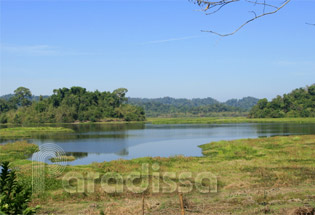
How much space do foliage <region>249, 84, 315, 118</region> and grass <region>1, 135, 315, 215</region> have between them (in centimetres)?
9833

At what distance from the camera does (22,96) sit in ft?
477

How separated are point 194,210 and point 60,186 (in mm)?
8089

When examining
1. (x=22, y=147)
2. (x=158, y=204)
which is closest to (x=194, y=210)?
(x=158, y=204)

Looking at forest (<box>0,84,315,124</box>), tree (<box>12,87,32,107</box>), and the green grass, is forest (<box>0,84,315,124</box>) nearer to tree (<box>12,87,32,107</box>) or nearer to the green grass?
tree (<box>12,87,32,107</box>)

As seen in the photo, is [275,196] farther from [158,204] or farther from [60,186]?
[60,186]

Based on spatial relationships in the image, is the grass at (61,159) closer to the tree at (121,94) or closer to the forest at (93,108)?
the forest at (93,108)

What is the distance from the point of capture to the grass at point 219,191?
456 inches

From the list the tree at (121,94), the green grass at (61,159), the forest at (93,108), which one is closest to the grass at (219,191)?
the green grass at (61,159)

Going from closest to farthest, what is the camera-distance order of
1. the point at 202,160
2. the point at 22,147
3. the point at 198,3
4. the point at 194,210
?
the point at 198,3, the point at 194,210, the point at 202,160, the point at 22,147

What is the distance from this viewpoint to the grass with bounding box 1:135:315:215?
11570 mm


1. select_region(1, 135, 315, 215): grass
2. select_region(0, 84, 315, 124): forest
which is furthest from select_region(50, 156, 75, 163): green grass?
select_region(0, 84, 315, 124): forest

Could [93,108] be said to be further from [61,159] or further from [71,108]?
[61,159]

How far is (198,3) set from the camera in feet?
22.9

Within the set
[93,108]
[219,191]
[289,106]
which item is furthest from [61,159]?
[289,106]
